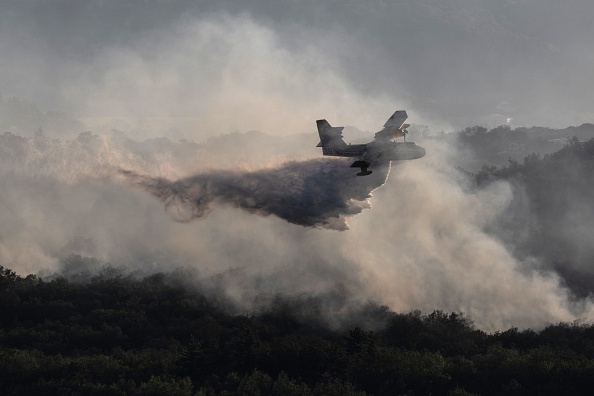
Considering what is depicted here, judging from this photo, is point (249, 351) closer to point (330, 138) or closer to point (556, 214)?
point (330, 138)

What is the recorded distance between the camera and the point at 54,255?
11475 cm

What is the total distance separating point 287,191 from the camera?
70.6 m

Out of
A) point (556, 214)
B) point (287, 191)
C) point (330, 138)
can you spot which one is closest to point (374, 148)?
point (330, 138)

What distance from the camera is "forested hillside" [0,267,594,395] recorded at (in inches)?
2226

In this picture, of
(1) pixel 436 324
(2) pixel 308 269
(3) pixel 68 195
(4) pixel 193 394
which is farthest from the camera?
(3) pixel 68 195

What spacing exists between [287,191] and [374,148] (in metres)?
10.5

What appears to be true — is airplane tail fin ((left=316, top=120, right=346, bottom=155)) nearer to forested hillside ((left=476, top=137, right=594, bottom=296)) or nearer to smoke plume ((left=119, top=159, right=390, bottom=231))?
smoke plume ((left=119, top=159, right=390, bottom=231))

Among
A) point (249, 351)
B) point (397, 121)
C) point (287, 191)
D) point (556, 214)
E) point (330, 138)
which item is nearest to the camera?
point (249, 351)

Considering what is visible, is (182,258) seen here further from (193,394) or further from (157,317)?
(193,394)

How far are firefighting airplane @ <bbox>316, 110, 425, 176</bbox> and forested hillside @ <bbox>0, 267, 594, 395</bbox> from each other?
16.7 metres

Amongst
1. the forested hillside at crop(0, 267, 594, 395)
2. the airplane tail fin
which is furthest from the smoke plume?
the forested hillside at crop(0, 267, 594, 395)

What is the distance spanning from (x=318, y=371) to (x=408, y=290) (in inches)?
1121

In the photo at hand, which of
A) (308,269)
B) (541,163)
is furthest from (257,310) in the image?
(541,163)

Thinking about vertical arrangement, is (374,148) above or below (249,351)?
above
